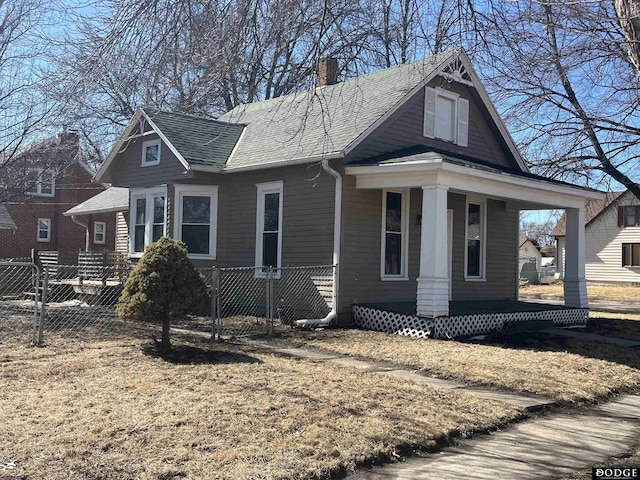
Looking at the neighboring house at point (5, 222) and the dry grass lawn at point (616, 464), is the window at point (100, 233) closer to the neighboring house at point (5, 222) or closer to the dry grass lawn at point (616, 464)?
the neighboring house at point (5, 222)

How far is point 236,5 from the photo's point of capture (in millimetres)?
7258

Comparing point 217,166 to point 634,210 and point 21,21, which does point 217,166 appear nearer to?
point 21,21

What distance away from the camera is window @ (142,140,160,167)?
16609 mm

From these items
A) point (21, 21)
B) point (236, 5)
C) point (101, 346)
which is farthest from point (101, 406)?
point (21, 21)

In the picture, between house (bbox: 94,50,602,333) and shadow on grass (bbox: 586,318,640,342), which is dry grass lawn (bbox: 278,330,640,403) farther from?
shadow on grass (bbox: 586,318,640,342)

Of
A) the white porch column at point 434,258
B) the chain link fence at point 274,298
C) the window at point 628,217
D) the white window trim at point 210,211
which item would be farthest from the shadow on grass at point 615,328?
the window at point 628,217

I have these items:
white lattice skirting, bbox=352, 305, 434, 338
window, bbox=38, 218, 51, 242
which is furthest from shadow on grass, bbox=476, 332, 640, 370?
window, bbox=38, 218, 51, 242

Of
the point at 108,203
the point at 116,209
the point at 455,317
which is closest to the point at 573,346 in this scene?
the point at 455,317

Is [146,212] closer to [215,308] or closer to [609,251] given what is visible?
[215,308]

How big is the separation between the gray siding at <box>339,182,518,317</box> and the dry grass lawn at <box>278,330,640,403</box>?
Answer: 1673 mm

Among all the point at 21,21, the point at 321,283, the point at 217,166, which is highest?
the point at 21,21

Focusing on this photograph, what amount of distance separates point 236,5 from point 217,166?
824 centimetres

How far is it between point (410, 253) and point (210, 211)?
5028 mm

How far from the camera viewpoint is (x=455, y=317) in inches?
480
